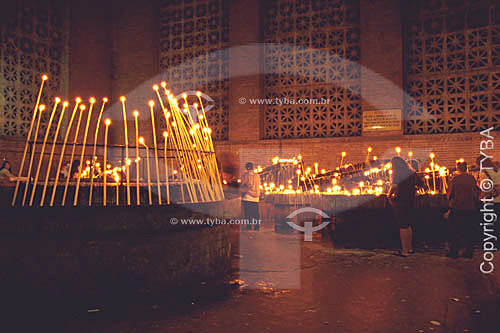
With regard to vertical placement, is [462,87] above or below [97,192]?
above

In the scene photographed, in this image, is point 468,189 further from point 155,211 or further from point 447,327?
point 155,211

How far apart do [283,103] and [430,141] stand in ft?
15.3

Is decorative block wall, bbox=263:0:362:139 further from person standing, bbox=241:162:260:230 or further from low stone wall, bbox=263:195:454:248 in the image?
low stone wall, bbox=263:195:454:248

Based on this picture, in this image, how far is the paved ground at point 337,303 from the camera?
2979 mm

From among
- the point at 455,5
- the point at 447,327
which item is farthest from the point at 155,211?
the point at 455,5

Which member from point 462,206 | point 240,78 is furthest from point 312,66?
point 462,206

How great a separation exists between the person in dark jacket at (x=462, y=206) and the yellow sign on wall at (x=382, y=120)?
5834 mm

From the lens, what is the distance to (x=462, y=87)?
10922 millimetres

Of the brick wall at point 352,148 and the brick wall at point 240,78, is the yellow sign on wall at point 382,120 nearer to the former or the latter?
the brick wall at point 240,78

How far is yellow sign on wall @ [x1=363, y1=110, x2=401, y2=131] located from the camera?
1109cm

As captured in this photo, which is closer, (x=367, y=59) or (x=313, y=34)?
(x=367, y=59)

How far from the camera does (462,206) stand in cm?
543

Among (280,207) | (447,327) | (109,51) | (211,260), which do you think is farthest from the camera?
(109,51)

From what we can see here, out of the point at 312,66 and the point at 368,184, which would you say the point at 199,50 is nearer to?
the point at 312,66
